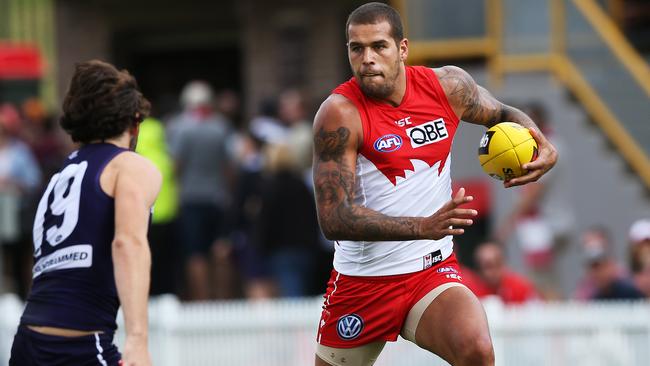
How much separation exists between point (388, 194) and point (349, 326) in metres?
0.73

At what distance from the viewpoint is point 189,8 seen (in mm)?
21438

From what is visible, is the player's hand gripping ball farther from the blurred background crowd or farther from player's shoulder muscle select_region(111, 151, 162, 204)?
the blurred background crowd

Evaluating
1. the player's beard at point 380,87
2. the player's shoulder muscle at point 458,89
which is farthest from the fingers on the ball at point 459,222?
the player's shoulder muscle at point 458,89

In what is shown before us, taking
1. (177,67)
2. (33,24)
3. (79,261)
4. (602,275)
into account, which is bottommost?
(602,275)

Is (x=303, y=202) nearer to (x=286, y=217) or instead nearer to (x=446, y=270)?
(x=286, y=217)

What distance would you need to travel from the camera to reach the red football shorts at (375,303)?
22.9 ft

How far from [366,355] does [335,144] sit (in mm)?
1205

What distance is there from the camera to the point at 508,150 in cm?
692

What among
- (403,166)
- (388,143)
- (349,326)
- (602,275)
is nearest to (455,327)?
(349,326)

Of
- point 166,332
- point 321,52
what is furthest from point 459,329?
point 321,52

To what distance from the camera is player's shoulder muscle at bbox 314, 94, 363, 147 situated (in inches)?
266

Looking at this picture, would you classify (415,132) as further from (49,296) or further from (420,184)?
(49,296)

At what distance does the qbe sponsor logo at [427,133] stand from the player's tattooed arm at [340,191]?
1.04 ft

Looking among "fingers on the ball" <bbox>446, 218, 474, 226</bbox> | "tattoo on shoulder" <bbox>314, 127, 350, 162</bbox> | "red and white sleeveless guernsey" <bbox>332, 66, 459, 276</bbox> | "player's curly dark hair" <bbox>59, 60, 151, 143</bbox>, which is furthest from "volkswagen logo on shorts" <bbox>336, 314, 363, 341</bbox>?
"player's curly dark hair" <bbox>59, 60, 151, 143</bbox>
